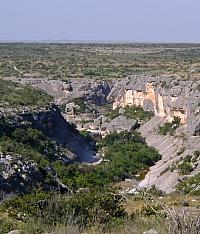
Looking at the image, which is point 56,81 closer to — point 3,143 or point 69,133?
point 69,133

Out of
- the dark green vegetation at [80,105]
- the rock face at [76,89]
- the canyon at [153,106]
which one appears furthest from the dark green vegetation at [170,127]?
the rock face at [76,89]

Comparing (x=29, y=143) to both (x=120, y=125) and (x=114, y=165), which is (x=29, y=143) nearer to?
(x=114, y=165)

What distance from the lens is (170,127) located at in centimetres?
5094

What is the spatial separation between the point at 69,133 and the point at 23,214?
3489cm

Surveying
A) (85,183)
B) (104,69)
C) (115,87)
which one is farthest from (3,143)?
(104,69)

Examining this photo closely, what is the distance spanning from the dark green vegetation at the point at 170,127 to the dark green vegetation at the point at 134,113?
6.80m

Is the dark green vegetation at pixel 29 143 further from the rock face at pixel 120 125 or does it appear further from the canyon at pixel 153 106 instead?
the rock face at pixel 120 125

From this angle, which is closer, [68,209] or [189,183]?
[68,209]

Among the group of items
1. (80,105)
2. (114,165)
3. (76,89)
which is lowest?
(114,165)

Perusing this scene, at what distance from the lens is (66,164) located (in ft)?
133

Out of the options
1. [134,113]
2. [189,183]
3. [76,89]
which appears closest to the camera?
[189,183]

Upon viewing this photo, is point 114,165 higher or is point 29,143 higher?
point 29,143

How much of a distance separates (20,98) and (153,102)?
50.7ft

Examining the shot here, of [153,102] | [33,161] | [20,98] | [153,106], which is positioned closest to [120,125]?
[153,106]
